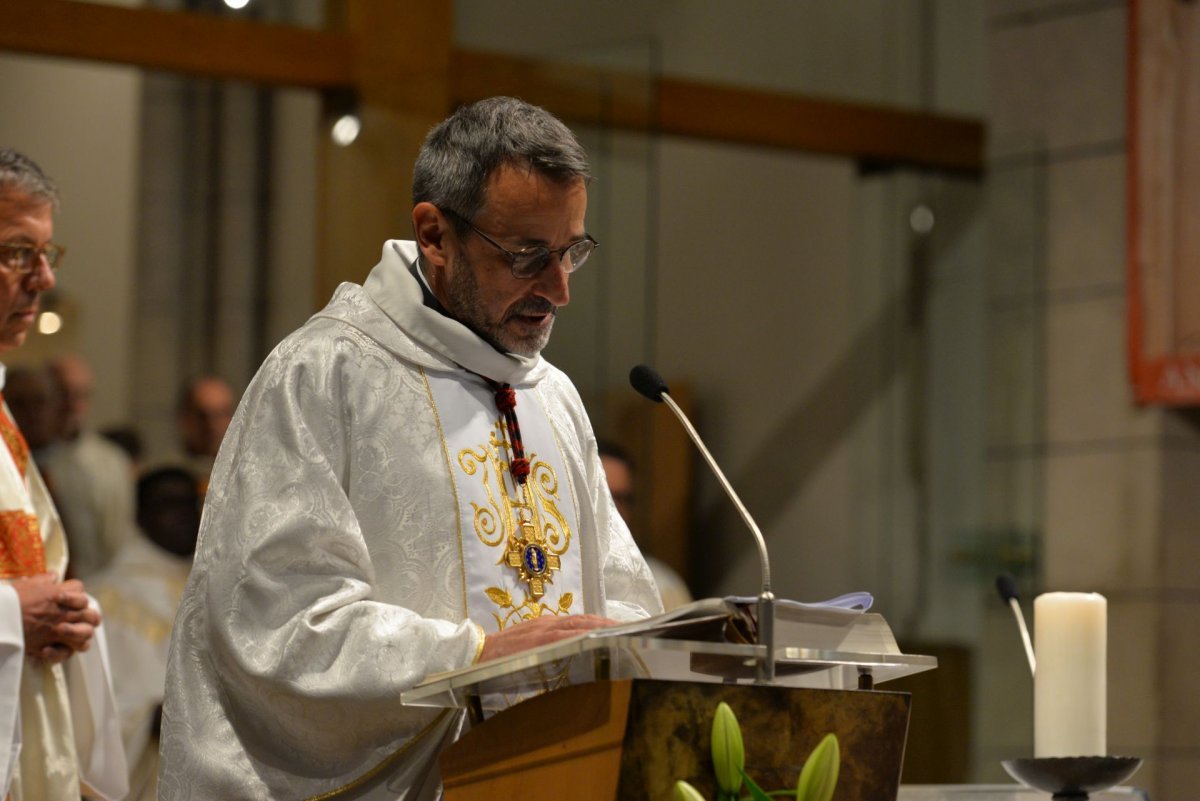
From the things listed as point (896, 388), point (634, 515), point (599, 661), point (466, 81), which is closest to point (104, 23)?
point (466, 81)

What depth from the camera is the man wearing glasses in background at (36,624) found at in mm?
4008

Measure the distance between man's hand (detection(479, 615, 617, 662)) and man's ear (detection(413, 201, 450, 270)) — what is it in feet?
2.39

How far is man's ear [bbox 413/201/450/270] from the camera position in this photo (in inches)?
125

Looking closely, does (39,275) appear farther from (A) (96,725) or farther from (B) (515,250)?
(B) (515,250)

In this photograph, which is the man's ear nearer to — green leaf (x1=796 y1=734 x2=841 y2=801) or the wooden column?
green leaf (x1=796 y1=734 x2=841 y2=801)

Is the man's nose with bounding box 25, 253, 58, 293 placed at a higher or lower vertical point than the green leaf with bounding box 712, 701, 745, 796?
higher

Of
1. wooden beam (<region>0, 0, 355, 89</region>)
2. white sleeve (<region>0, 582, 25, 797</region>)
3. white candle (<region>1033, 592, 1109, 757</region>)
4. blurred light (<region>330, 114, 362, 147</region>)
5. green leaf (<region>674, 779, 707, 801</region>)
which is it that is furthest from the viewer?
blurred light (<region>330, 114, 362, 147</region>)

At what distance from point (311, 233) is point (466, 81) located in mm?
2982

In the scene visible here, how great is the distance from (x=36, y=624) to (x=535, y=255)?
1.58 m

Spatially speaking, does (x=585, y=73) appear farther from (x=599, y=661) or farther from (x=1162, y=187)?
(x=599, y=661)

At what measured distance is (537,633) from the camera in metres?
2.65

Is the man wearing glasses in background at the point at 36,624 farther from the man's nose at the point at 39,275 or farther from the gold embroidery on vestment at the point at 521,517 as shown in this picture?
the gold embroidery on vestment at the point at 521,517

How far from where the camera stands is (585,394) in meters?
7.27

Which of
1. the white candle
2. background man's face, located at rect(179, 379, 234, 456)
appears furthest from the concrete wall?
the white candle
